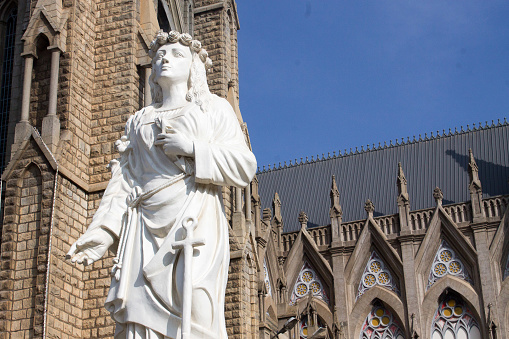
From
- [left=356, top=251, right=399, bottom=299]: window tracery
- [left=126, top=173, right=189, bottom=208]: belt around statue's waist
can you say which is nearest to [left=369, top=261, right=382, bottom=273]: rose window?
[left=356, top=251, right=399, bottom=299]: window tracery

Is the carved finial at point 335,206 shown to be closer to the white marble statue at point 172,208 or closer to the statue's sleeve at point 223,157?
the white marble statue at point 172,208

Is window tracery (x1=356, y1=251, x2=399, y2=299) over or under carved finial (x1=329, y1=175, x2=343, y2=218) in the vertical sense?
under

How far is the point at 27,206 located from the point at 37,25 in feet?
10.3

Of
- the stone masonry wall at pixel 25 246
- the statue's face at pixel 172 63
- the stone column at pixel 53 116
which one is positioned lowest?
the statue's face at pixel 172 63

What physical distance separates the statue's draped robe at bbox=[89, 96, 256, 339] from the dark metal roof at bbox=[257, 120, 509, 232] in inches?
936

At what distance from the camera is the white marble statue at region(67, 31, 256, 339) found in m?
3.50

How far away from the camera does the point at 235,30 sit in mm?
19359

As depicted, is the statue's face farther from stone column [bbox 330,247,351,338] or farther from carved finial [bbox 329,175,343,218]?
carved finial [bbox 329,175,343,218]

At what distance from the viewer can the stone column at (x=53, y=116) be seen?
37.2ft

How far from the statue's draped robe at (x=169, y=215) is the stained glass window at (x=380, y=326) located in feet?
73.9

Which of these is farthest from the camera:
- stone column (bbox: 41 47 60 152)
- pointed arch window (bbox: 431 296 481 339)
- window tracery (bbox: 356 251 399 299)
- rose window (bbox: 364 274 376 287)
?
rose window (bbox: 364 274 376 287)

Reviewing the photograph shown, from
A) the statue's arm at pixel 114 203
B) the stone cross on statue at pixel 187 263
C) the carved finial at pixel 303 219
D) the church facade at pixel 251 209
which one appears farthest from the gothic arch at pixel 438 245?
the stone cross on statue at pixel 187 263

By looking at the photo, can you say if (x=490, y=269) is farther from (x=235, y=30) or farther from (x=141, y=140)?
(x=141, y=140)

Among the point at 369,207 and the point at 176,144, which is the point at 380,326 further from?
the point at 176,144
